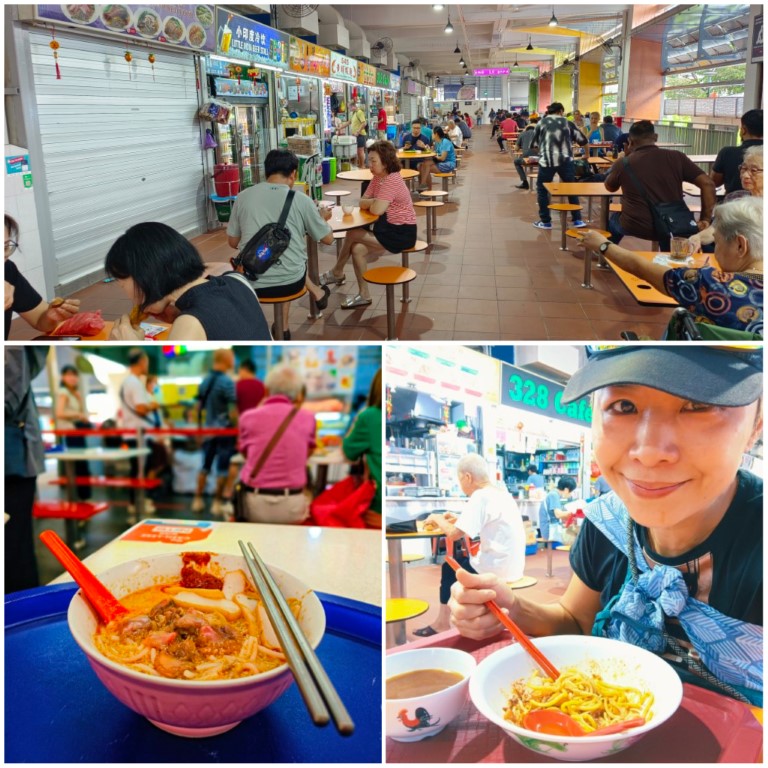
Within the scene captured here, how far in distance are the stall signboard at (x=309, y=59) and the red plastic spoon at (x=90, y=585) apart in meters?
12.1

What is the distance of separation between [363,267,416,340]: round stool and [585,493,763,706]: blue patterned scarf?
3632mm

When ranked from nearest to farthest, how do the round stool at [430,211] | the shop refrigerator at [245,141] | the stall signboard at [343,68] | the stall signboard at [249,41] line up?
the round stool at [430,211]
the stall signboard at [249,41]
the shop refrigerator at [245,141]
the stall signboard at [343,68]

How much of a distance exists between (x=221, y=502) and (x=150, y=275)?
2.72 m

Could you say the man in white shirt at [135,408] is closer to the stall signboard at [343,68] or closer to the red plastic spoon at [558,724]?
the red plastic spoon at [558,724]

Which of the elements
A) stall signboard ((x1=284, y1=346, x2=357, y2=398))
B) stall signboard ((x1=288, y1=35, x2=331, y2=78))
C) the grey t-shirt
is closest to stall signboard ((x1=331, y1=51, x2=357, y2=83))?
stall signboard ((x1=288, y1=35, x2=331, y2=78))

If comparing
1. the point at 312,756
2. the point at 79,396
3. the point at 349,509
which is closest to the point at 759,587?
the point at 312,756

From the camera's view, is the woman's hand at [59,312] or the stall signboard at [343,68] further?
the stall signboard at [343,68]

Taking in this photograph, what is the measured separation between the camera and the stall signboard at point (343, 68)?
14.8 m

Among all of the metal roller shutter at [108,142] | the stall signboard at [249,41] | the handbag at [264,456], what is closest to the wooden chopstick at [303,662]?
the handbag at [264,456]

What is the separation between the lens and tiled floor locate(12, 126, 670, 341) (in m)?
5.46

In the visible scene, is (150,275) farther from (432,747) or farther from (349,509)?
(432,747)

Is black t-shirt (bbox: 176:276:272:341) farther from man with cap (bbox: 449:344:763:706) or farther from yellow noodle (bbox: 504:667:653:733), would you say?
yellow noodle (bbox: 504:667:653:733)

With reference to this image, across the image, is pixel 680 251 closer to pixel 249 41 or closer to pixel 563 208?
pixel 563 208

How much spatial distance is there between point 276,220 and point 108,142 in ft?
11.9
